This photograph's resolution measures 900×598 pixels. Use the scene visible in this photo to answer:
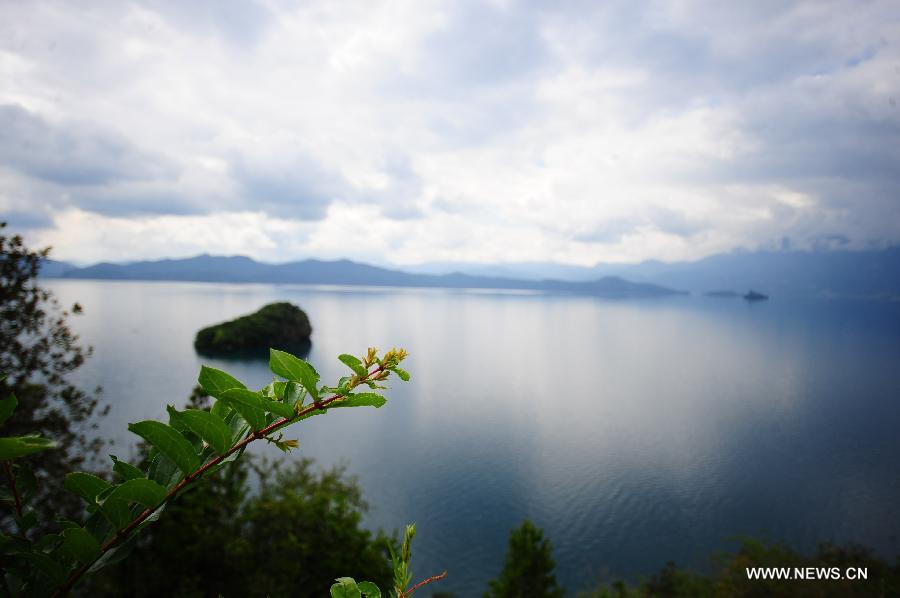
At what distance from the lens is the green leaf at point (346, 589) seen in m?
1.39

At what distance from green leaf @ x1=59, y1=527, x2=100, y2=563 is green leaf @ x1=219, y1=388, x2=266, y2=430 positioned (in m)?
0.48

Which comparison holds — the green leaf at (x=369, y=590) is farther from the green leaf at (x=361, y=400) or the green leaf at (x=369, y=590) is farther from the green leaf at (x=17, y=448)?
the green leaf at (x=17, y=448)

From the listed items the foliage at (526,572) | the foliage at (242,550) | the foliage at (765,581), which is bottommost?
the foliage at (765,581)

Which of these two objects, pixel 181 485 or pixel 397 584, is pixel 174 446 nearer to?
pixel 181 485

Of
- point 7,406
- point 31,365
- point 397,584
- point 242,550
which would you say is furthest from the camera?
point 242,550

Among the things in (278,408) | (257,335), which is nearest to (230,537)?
(278,408)

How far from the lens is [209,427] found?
3.56 feet

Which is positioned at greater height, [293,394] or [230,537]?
[293,394]

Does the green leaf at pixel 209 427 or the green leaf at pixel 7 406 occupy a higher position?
the green leaf at pixel 7 406

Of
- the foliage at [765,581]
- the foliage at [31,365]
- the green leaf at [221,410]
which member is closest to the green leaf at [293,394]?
the green leaf at [221,410]

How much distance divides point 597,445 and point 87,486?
46.8m

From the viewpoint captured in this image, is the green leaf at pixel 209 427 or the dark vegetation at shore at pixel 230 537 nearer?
the green leaf at pixel 209 427

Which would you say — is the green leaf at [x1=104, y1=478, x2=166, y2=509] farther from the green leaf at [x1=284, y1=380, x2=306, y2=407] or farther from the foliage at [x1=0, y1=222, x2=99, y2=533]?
the foliage at [x1=0, y1=222, x2=99, y2=533]

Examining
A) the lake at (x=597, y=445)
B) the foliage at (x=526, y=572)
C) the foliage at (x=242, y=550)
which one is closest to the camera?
the foliage at (x=242, y=550)
